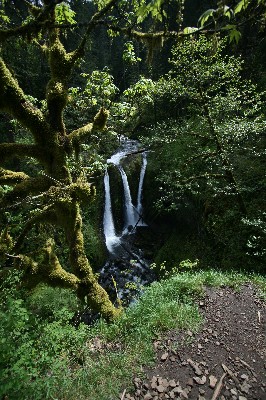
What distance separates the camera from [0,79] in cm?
384

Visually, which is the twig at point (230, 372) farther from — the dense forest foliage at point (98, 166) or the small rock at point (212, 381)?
the dense forest foliage at point (98, 166)

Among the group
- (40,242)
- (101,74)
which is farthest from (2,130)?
(101,74)

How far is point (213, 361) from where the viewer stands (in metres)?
4.26

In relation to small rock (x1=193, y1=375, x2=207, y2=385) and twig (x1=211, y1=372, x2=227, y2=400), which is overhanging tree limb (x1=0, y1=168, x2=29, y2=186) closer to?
small rock (x1=193, y1=375, x2=207, y2=385)

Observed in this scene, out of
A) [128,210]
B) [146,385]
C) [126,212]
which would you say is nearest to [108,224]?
[126,212]

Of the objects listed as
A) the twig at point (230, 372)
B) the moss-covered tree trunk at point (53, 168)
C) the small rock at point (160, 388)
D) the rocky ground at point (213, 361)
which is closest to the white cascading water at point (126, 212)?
the moss-covered tree trunk at point (53, 168)

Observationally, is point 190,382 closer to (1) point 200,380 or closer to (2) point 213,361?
(1) point 200,380

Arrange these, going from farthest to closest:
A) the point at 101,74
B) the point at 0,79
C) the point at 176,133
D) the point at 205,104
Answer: the point at 176,133, the point at 205,104, the point at 101,74, the point at 0,79

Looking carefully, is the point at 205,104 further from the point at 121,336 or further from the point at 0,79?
the point at 121,336

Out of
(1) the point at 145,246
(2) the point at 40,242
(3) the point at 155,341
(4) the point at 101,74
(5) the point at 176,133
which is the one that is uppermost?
(4) the point at 101,74

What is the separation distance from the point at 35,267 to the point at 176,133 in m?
6.19

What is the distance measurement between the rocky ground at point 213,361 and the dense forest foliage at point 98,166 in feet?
4.38

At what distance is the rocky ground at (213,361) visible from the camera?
3754mm

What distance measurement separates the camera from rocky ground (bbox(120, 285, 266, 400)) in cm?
375
